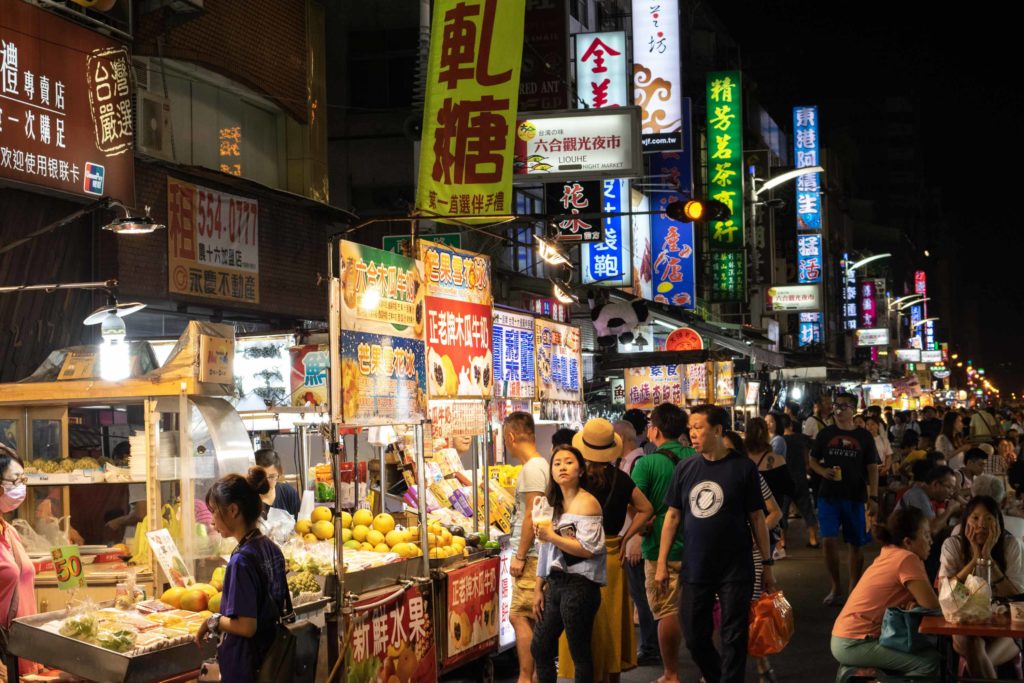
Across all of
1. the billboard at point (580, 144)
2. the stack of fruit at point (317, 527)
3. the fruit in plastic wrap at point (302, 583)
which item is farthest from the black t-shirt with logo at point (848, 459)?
the fruit in plastic wrap at point (302, 583)

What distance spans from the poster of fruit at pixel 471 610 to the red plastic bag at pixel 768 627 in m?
2.14

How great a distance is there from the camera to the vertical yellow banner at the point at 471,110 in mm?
9891

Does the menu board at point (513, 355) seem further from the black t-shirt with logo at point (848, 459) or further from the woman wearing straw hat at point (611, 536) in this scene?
the black t-shirt with logo at point (848, 459)

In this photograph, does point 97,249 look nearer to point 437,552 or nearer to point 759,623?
point 437,552

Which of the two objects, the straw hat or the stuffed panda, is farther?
→ the stuffed panda

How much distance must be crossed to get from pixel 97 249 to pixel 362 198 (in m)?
9.31

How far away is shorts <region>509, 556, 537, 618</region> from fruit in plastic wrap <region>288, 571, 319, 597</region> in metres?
1.91

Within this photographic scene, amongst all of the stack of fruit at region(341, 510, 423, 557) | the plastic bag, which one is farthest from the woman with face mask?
the plastic bag

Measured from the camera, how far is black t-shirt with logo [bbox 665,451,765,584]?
8219 mm

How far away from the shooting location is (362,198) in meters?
22.7

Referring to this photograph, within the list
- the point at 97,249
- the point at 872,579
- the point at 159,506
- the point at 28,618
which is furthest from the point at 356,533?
the point at 97,249

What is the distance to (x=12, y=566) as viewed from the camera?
686cm

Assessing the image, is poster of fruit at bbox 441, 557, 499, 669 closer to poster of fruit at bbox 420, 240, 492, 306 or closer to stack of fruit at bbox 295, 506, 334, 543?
stack of fruit at bbox 295, 506, 334, 543

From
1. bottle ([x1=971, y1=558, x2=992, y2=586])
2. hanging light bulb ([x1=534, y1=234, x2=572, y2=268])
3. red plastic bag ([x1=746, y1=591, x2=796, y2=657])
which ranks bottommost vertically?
red plastic bag ([x1=746, y1=591, x2=796, y2=657])
